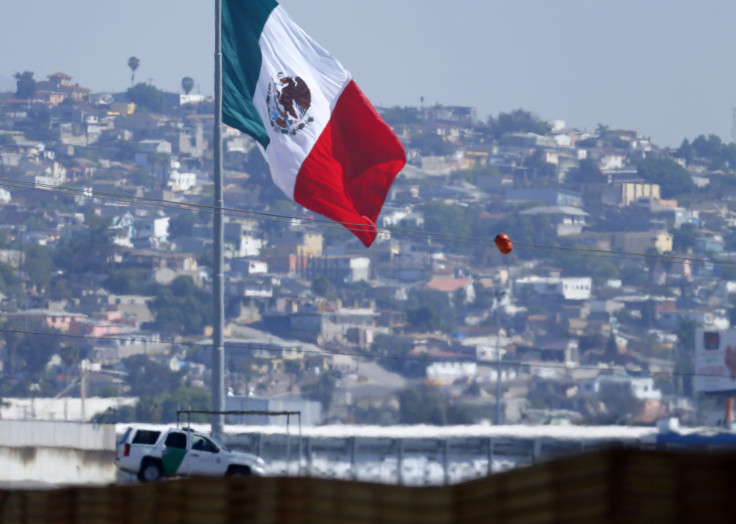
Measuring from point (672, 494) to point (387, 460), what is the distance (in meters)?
22.6

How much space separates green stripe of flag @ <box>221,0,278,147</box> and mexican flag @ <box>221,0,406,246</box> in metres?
0.01

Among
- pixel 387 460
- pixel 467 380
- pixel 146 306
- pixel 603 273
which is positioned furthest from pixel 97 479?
pixel 603 273

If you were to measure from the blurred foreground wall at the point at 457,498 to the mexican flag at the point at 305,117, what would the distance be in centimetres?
1240

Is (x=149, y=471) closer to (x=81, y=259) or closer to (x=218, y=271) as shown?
(x=218, y=271)

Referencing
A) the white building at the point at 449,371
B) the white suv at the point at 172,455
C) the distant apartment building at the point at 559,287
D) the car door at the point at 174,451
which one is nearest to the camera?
the white suv at the point at 172,455

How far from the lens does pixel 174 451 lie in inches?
813

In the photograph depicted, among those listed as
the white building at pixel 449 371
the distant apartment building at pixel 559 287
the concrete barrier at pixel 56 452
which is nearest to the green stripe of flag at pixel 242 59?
the concrete barrier at pixel 56 452

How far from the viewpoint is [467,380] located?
148625mm

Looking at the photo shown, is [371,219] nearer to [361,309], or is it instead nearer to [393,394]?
[393,394]

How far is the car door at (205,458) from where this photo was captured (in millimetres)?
20391

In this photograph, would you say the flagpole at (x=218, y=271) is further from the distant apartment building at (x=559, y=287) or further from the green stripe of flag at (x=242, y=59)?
the distant apartment building at (x=559, y=287)

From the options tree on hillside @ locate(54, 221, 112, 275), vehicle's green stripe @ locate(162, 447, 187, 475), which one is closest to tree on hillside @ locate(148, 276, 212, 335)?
tree on hillside @ locate(54, 221, 112, 275)

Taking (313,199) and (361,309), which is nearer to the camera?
(313,199)

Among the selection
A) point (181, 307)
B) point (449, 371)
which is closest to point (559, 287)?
point (449, 371)
